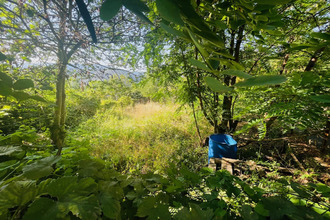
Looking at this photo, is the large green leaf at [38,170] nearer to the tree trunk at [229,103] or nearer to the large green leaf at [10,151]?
the large green leaf at [10,151]

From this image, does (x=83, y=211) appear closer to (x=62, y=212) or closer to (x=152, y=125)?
(x=62, y=212)

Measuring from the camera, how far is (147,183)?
1.51ft

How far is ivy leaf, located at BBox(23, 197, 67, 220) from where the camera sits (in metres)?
0.25

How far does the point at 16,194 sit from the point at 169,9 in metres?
0.40

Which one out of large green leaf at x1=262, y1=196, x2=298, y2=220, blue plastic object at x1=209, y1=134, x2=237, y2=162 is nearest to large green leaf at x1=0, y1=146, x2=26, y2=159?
large green leaf at x1=262, y1=196, x2=298, y2=220

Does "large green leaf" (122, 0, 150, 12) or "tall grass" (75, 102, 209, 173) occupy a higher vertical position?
"large green leaf" (122, 0, 150, 12)

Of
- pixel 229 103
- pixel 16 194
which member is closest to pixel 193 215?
pixel 16 194

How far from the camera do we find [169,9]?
0.16m

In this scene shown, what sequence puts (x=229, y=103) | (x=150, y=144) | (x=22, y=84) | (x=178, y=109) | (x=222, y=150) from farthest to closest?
(x=150, y=144)
(x=178, y=109)
(x=229, y=103)
(x=222, y=150)
(x=22, y=84)

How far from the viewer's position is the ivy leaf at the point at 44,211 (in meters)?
0.25

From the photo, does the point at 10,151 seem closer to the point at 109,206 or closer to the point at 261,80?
the point at 109,206

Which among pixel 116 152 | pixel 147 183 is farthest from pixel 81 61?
pixel 147 183

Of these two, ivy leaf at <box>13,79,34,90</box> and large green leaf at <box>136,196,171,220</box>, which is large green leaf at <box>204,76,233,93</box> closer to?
large green leaf at <box>136,196,171,220</box>

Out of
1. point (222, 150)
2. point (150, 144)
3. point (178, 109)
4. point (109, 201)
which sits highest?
point (109, 201)
